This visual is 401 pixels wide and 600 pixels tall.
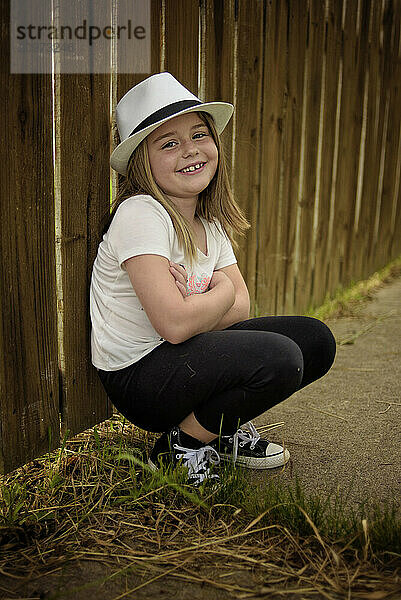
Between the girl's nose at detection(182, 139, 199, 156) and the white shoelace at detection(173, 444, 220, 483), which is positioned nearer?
the white shoelace at detection(173, 444, 220, 483)

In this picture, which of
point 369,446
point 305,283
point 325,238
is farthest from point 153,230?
point 325,238

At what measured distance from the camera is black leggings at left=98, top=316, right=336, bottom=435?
2.43 meters

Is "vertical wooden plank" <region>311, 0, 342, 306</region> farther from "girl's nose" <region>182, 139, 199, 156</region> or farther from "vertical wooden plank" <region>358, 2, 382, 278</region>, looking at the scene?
"girl's nose" <region>182, 139, 199, 156</region>

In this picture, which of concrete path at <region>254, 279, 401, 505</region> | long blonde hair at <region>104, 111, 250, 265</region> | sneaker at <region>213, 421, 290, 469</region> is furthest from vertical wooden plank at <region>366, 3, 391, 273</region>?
sneaker at <region>213, 421, 290, 469</region>

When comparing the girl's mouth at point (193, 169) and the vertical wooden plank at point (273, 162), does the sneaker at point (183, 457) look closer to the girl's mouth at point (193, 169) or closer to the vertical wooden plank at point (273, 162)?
the girl's mouth at point (193, 169)

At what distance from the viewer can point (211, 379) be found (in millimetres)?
2436

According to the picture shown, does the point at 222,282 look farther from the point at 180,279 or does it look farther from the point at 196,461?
the point at 196,461

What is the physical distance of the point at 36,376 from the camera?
99.1 inches

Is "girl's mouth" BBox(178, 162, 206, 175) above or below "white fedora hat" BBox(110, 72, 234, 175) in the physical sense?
below

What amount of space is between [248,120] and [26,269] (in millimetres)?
1633

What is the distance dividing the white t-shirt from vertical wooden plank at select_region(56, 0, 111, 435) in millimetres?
62

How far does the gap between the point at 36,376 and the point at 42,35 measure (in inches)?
41.9

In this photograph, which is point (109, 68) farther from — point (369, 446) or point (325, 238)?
point (325, 238)

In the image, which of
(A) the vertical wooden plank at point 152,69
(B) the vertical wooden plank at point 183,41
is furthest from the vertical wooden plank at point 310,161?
(A) the vertical wooden plank at point 152,69
